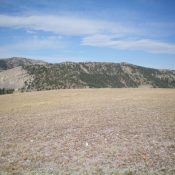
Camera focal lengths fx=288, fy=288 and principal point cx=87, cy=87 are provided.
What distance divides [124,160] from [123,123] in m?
11.6

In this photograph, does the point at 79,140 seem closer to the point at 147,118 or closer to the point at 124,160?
the point at 124,160

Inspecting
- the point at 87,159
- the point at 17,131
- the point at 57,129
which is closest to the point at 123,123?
the point at 57,129

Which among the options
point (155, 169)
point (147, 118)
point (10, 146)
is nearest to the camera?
point (155, 169)

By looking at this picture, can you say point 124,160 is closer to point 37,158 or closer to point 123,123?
point 37,158

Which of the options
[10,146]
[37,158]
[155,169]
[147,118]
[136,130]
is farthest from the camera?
[147,118]

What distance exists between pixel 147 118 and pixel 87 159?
15.0 meters

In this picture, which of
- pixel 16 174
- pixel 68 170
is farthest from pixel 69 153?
pixel 16 174

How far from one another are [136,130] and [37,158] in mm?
9600

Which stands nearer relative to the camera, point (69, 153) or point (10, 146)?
point (69, 153)

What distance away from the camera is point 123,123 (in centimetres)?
2661

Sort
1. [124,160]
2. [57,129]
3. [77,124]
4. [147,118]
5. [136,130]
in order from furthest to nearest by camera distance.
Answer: [147,118] < [77,124] < [57,129] < [136,130] < [124,160]

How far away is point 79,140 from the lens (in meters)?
20.2

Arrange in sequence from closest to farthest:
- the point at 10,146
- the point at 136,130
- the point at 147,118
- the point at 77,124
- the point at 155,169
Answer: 1. the point at 155,169
2. the point at 10,146
3. the point at 136,130
4. the point at 77,124
5. the point at 147,118

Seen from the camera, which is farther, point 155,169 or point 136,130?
point 136,130
